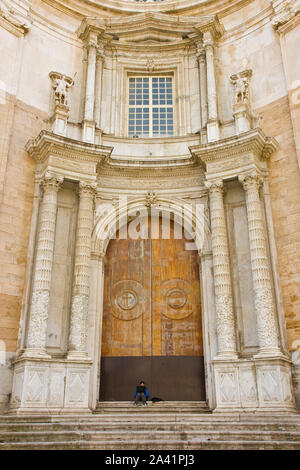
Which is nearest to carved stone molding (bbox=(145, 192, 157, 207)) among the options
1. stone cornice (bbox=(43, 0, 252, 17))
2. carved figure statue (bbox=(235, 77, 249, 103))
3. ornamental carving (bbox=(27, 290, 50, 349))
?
carved figure statue (bbox=(235, 77, 249, 103))

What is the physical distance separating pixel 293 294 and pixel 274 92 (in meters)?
6.13

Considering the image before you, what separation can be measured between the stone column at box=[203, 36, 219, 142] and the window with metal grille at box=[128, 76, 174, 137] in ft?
5.01

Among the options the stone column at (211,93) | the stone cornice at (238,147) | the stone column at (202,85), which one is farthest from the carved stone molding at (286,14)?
the stone cornice at (238,147)

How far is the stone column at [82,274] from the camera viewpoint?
11.1 m

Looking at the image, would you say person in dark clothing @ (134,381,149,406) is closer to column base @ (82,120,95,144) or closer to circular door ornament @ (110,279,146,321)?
circular door ornament @ (110,279,146,321)

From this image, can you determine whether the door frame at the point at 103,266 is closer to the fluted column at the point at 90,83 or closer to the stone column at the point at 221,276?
the stone column at the point at 221,276

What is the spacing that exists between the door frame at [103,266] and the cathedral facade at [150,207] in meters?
0.04

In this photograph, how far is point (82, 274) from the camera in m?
11.7

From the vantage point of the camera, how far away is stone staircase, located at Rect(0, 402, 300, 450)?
280 inches

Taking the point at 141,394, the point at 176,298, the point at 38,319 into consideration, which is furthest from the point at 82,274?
the point at 141,394

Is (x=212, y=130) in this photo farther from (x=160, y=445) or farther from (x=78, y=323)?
(x=160, y=445)

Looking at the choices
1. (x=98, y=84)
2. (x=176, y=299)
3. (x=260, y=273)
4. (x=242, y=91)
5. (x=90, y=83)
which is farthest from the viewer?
(x=98, y=84)

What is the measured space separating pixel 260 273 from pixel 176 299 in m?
2.74

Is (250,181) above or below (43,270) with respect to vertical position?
above
